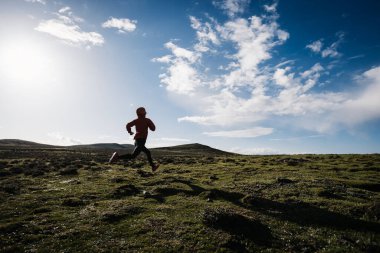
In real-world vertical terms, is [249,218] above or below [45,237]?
above

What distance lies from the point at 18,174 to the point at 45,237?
2935cm

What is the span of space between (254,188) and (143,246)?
46.6 ft

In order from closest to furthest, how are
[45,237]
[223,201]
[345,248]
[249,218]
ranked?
[345,248] → [45,237] → [249,218] → [223,201]

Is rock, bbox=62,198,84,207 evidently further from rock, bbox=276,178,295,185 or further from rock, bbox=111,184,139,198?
rock, bbox=276,178,295,185

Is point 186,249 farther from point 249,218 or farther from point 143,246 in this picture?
point 249,218

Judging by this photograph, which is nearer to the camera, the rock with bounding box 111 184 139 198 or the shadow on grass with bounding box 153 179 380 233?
the shadow on grass with bounding box 153 179 380 233

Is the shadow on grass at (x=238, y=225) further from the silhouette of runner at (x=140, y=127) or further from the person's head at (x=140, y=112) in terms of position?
the person's head at (x=140, y=112)

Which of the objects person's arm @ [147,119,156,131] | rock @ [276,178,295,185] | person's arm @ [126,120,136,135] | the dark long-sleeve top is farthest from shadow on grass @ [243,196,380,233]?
person's arm @ [126,120,136,135]

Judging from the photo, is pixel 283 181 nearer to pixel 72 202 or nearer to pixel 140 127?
pixel 140 127

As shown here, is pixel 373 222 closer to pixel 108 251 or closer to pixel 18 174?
pixel 108 251

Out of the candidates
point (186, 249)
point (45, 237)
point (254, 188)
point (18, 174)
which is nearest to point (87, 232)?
point (45, 237)

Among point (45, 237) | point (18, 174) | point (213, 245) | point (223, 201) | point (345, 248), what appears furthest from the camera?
point (18, 174)

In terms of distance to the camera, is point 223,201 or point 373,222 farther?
point 223,201

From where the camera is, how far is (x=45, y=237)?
1561 centimetres
